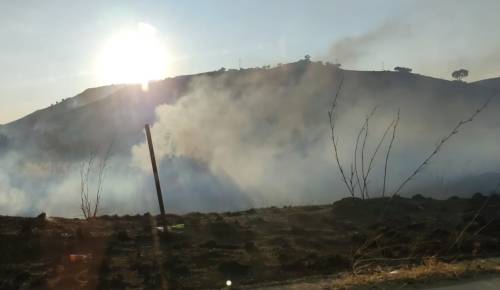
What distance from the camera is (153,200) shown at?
49.6 meters

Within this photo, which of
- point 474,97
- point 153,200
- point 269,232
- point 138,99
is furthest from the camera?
point 474,97

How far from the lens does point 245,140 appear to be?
2430 inches

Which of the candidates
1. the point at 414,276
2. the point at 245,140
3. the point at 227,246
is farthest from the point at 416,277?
the point at 245,140

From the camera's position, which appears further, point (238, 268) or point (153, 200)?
point (153, 200)

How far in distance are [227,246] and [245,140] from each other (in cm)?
4583

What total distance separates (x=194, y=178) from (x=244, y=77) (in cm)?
2383

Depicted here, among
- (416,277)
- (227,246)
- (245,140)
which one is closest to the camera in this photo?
(416,277)

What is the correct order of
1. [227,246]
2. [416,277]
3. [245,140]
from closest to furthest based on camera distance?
1. [416,277]
2. [227,246]
3. [245,140]

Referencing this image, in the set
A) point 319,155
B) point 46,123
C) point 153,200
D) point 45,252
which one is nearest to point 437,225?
point 45,252

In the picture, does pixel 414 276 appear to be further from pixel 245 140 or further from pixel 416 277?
pixel 245 140

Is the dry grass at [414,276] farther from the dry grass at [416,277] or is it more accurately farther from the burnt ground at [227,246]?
the burnt ground at [227,246]

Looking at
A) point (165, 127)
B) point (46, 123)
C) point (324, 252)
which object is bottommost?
point (324, 252)

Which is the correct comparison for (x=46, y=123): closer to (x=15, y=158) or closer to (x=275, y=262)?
(x=15, y=158)

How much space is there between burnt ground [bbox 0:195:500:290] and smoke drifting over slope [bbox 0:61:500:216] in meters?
28.7
